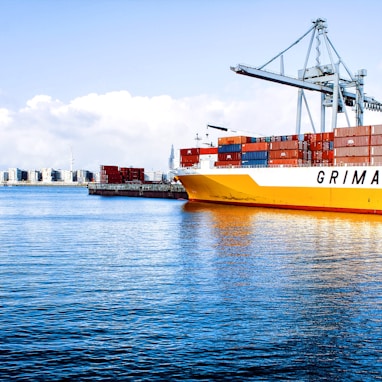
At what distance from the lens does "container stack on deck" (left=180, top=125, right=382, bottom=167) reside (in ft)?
153

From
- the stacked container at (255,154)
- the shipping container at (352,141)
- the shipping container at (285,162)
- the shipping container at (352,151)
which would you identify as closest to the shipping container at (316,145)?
the shipping container at (285,162)

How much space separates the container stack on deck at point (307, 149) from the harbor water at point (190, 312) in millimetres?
25567

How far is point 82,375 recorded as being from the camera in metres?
8.46

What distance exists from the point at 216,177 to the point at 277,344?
163 feet

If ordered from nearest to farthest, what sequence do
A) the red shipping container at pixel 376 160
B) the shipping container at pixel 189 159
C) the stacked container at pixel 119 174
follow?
1. the red shipping container at pixel 376 160
2. the shipping container at pixel 189 159
3. the stacked container at pixel 119 174

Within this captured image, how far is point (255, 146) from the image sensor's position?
190ft

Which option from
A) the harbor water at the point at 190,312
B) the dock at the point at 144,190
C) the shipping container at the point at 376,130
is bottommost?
the harbor water at the point at 190,312

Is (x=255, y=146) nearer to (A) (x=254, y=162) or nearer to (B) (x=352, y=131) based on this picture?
(A) (x=254, y=162)

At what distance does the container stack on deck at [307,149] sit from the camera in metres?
46.5

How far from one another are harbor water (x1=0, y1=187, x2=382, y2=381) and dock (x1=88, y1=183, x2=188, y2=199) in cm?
6864

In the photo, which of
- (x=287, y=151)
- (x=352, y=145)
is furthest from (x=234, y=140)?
(x=352, y=145)

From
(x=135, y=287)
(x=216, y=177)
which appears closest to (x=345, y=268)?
(x=135, y=287)

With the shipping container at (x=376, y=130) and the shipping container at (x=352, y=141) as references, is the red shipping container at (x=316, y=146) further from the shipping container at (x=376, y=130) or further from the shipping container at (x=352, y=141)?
the shipping container at (x=376, y=130)

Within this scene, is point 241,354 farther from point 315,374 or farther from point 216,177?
point 216,177
